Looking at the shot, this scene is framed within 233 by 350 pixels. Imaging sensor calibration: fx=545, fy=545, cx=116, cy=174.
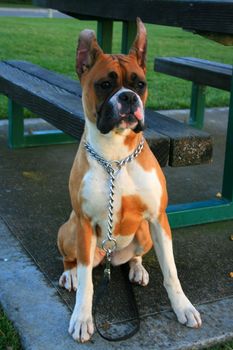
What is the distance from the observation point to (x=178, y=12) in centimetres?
348

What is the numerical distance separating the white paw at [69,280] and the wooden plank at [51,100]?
822mm

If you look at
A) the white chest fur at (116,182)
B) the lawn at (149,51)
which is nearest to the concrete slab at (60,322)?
the white chest fur at (116,182)

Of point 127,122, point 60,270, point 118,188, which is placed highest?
point 127,122

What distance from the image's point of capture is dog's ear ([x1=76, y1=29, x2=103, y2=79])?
8.48 ft

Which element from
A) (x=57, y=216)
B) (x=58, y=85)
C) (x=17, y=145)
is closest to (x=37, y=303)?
(x=57, y=216)

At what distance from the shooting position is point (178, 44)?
13859 millimetres

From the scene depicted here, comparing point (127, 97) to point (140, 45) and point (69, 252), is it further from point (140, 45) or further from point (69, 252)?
point (69, 252)

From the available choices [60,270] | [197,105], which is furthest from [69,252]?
[197,105]

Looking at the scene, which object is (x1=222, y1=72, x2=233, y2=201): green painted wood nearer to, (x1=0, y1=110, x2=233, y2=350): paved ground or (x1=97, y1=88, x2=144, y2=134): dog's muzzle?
(x1=0, y1=110, x2=233, y2=350): paved ground

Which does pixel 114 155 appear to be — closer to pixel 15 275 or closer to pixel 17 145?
pixel 15 275

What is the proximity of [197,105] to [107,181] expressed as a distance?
3.66 meters

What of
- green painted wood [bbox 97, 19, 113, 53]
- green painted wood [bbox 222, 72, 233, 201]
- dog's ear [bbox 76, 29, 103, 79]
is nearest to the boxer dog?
dog's ear [bbox 76, 29, 103, 79]

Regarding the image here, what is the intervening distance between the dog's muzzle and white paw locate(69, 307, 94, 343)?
35.2 inches

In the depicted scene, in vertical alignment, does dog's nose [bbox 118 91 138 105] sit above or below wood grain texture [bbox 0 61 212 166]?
above
